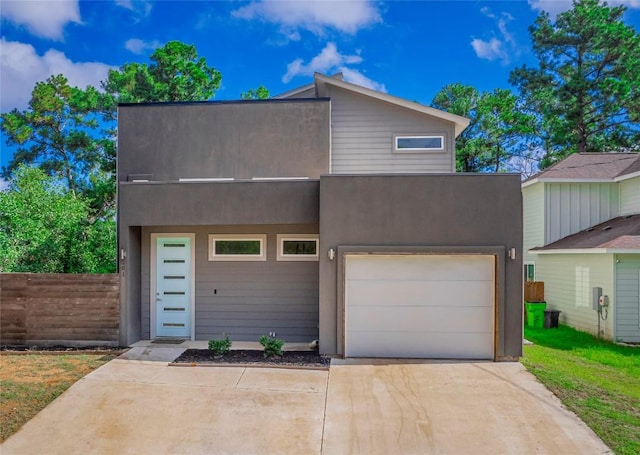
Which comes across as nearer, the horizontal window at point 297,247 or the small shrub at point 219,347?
the small shrub at point 219,347

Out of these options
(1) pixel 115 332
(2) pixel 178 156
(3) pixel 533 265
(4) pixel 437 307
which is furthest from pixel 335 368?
(3) pixel 533 265

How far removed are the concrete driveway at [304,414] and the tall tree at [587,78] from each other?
20.3 m

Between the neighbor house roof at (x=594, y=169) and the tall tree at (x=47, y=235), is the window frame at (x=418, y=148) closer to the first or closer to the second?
the neighbor house roof at (x=594, y=169)

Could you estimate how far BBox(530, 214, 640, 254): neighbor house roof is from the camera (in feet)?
31.1

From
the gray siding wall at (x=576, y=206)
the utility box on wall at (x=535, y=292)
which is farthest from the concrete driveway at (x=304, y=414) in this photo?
the gray siding wall at (x=576, y=206)

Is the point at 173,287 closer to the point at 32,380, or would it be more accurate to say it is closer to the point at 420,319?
the point at 32,380

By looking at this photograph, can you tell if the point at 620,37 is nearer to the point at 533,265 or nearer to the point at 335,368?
the point at 533,265

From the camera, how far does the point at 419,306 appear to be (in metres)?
7.28

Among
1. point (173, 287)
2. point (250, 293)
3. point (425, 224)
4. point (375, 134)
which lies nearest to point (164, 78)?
point (375, 134)

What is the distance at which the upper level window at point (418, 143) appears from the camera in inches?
398

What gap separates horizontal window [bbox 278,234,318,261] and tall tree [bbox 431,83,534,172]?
17.4 metres

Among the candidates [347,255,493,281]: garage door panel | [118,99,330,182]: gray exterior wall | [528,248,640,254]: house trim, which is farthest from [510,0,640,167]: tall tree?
[347,255,493,281]: garage door panel

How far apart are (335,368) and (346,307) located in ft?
3.77

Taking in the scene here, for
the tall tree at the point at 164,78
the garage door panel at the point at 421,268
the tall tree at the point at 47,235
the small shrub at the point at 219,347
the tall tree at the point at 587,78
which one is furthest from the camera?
the tall tree at the point at 587,78
